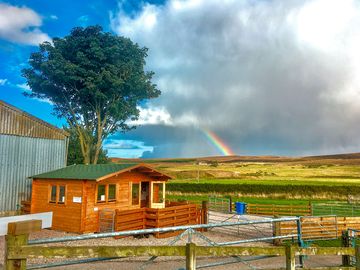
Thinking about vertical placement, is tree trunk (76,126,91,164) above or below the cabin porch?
above

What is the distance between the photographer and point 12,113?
24656 mm

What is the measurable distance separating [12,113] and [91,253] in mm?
22258

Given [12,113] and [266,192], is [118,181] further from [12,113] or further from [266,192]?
[266,192]

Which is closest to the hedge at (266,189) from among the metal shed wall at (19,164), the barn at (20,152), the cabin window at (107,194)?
the barn at (20,152)

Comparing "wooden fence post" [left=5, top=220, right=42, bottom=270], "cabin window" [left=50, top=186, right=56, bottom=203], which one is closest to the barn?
"cabin window" [left=50, top=186, right=56, bottom=203]

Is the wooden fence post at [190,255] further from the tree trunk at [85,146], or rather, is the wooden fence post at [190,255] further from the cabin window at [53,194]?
the tree trunk at [85,146]

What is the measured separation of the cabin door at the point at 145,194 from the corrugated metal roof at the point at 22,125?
344 inches

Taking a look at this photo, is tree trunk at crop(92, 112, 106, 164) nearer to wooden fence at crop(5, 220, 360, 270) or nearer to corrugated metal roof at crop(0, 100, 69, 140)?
corrugated metal roof at crop(0, 100, 69, 140)

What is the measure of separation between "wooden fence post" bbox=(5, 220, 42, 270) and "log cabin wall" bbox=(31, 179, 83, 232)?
14.8m

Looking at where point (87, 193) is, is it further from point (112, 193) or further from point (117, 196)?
point (112, 193)

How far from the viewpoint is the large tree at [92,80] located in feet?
121

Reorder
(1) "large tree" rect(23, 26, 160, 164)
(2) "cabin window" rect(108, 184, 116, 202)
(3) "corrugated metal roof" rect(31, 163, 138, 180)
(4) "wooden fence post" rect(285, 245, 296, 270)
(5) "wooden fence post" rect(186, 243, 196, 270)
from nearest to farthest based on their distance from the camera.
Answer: (5) "wooden fence post" rect(186, 243, 196, 270)
(4) "wooden fence post" rect(285, 245, 296, 270)
(3) "corrugated metal roof" rect(31, 163, 138, 180)
(2) "cabin window" rect(108, 184, 116, 202)
(1) "large tree" rect(23, 26, 160, 164)

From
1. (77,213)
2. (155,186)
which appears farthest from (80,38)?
(77,213)

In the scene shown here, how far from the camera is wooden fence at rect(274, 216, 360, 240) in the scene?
19062mm
